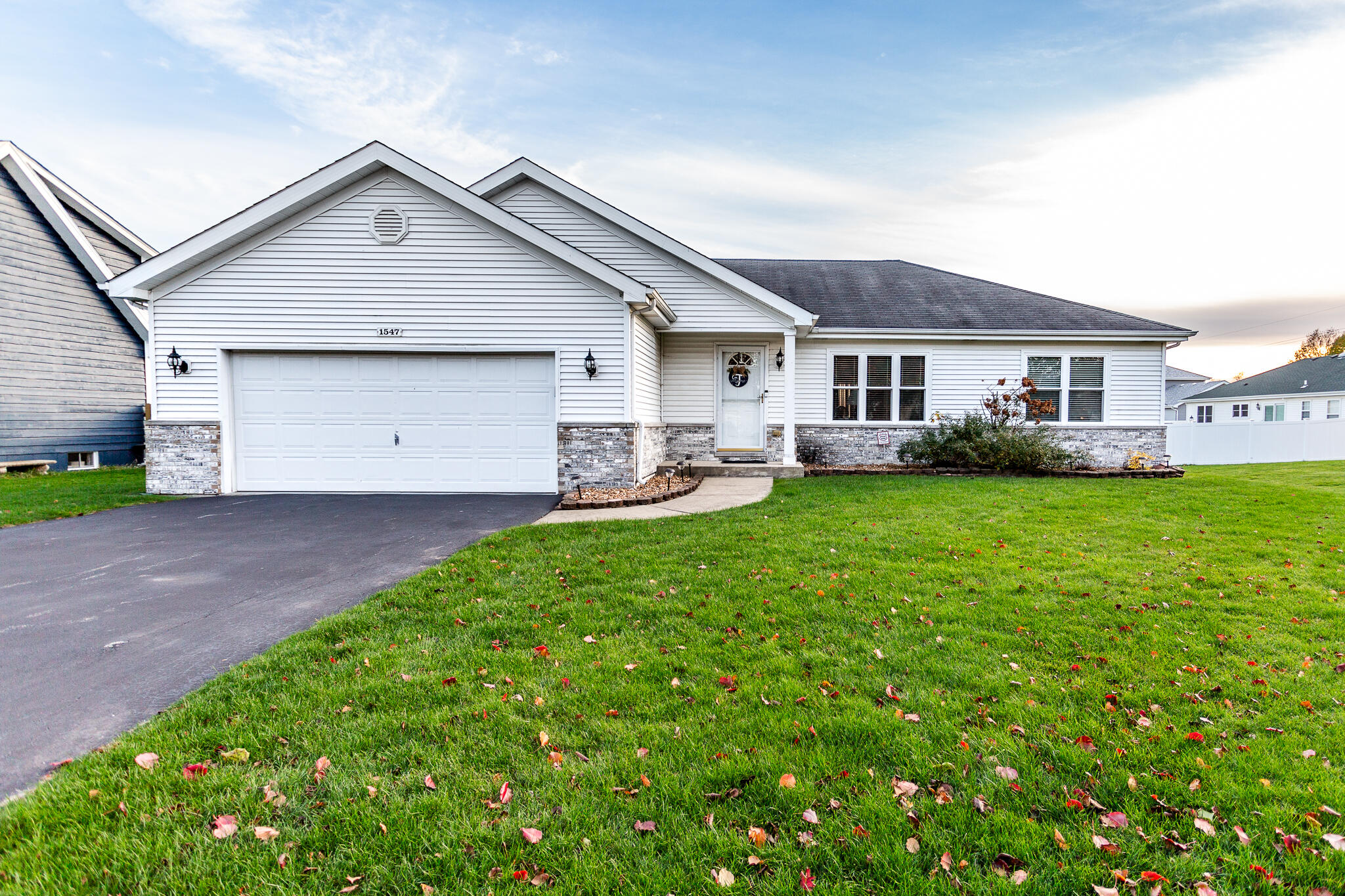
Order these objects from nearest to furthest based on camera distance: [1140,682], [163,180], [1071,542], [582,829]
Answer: [582,829], [1140,682], [1071,542], [163,180]

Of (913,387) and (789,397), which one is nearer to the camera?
(789,397)

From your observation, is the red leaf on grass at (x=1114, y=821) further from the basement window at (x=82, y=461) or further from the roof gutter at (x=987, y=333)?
the basement window at (x=82, y=461)

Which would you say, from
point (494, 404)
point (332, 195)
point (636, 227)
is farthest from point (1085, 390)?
point (332, 195)

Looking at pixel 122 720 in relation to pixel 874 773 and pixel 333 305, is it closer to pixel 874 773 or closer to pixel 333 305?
pixel 874 773

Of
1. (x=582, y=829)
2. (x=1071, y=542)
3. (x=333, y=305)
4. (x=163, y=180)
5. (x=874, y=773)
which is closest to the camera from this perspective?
(x=582, y=829)

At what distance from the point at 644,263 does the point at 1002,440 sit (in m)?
8.38

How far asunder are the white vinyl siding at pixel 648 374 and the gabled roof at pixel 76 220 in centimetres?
1206

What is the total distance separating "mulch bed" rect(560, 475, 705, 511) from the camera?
8.85m

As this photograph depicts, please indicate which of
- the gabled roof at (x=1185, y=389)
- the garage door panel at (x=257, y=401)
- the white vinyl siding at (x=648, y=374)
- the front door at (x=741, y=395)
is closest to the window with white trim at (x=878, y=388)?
the front door at (x=741, y=395)

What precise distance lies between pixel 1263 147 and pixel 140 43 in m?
22.8

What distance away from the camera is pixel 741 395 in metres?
13.9

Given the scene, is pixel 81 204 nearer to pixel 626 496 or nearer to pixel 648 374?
pixel 648 374

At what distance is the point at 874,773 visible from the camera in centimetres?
241

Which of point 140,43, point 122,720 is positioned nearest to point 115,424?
point 140,43
